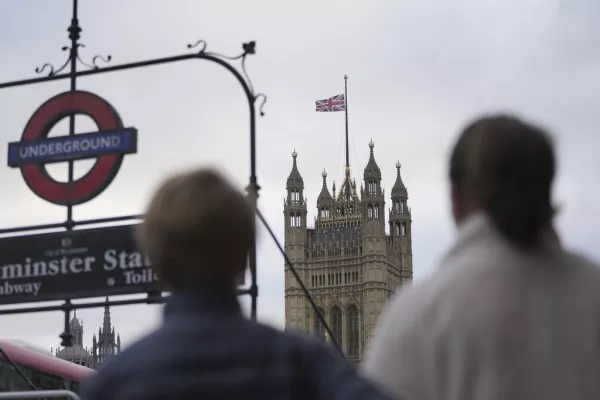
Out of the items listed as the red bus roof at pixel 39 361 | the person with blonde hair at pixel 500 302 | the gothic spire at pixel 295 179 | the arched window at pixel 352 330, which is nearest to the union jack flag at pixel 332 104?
the gothic spire at pixel 295 179

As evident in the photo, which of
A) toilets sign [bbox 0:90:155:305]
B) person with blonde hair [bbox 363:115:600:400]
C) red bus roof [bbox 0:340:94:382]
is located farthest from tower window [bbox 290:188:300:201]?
person with blonde hair [bbox 363:115:600:400]

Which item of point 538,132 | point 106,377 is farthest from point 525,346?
point 106,377

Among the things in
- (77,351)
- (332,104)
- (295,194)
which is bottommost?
(77,351)

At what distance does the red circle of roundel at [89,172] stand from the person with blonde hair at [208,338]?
3.82 m

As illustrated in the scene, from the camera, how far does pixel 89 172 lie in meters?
5.60

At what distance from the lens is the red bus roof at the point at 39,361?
1170 cm

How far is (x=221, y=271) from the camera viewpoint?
5.60 feet

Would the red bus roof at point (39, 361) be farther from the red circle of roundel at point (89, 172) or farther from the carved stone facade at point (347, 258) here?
the carved stone facade at point (347, 258)

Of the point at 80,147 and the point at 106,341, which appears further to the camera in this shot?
the point at 106,341

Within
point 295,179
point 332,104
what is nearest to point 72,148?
point 332,104

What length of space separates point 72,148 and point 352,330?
8537cm

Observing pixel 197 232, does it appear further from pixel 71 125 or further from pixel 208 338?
pixel 71 125

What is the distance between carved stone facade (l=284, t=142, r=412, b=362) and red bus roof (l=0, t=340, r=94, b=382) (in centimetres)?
7536

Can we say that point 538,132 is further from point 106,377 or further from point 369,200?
point 369,200
